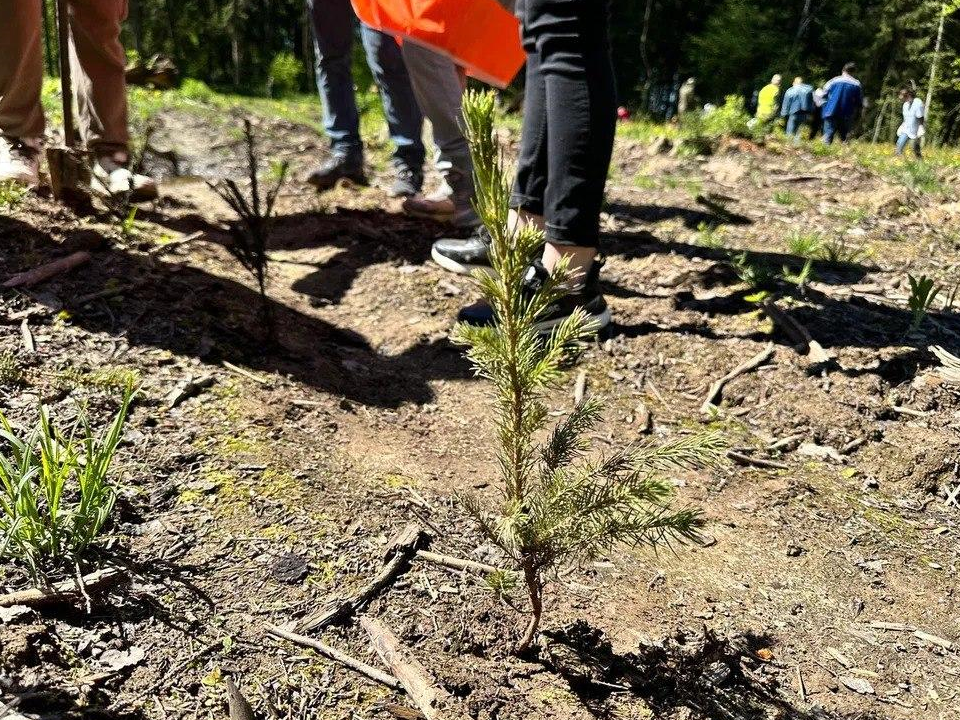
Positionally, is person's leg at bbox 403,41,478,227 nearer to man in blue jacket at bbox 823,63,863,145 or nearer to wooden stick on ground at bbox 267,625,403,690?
wooden stick on ground at bbox 267,625,403,690

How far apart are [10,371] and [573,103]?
1.75 meters

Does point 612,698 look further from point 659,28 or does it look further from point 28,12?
point 659,28

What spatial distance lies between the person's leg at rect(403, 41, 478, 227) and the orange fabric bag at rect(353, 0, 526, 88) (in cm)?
39

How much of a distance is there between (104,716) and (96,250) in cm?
204

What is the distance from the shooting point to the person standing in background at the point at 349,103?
14.2 ft

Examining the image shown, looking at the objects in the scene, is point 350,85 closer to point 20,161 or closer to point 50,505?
point 20,161

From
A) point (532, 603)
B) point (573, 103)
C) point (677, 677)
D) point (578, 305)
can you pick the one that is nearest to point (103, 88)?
point (573, 103)

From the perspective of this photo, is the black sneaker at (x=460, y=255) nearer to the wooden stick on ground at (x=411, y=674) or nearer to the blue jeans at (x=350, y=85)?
the blue jeans at (x=350, y=85)

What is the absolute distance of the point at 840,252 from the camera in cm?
366

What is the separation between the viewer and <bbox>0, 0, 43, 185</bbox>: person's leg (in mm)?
3143

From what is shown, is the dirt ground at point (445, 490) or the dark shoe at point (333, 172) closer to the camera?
the dirt ground at point (445, 490)

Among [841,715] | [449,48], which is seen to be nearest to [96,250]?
[449,48]

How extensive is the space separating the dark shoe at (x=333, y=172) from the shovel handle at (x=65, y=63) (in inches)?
56.7

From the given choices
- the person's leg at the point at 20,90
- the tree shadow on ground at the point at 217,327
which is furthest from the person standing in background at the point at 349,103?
the tree shadow on ground at the point at 217,327
